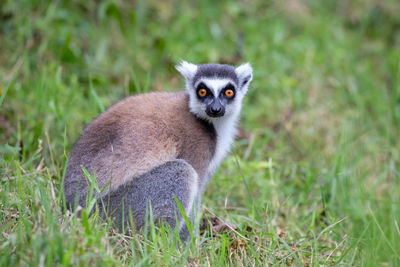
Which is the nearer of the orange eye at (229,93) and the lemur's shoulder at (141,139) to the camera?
the lemur's shoulder at (141,139)

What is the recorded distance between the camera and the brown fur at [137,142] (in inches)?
149

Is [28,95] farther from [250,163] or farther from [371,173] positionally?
[371,173]

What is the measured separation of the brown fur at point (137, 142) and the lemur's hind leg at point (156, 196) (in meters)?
0.08

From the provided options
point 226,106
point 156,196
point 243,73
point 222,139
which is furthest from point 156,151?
point 243,73

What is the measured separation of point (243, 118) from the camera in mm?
6523

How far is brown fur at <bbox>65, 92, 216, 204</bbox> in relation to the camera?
3781mm

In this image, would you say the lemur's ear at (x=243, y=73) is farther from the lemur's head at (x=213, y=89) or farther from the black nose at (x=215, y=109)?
the black nose at (x=215, y=109)

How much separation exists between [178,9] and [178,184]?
4.98 m

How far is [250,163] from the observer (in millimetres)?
5176

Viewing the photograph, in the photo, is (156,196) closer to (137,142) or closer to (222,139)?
(137,142)

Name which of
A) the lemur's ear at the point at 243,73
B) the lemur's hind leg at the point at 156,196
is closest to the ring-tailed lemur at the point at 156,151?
the lemur's hind leg at the point at 156,196

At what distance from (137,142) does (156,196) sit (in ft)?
1.65

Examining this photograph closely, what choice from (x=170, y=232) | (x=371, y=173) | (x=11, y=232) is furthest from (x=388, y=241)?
(x=11, y=232)

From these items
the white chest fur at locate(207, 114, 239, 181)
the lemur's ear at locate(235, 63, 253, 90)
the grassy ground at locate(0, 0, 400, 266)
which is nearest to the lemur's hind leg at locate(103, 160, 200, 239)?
the grassy ground at locate(0, 0, 400, 266)
